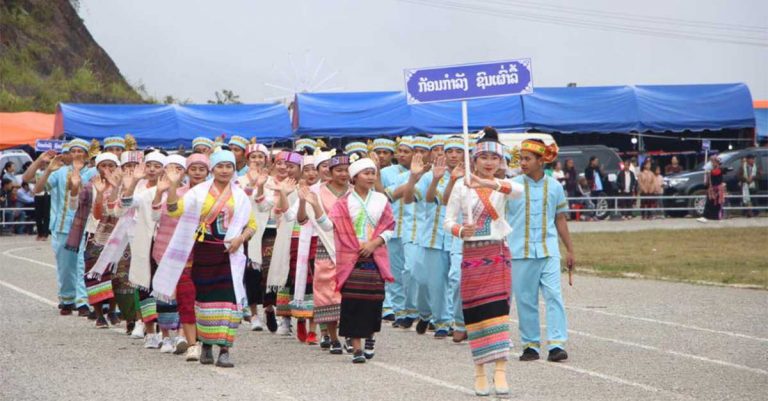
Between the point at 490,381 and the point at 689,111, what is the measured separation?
30686 mm

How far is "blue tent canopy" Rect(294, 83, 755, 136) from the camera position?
36406 mm

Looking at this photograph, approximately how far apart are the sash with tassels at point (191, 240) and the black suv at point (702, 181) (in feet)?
95.4

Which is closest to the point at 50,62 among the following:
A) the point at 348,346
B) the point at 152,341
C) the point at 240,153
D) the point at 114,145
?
the point at 240,153

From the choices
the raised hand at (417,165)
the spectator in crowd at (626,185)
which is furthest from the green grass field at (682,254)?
the raised hand at (417,165)

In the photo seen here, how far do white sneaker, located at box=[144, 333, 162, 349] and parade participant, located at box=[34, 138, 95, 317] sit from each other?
114 inches

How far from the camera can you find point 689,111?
131ft

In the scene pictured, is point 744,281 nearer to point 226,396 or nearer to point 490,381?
point 490,381

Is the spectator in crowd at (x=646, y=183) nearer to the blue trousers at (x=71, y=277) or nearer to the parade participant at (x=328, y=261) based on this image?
the blue trousers at (x=71, y=277)

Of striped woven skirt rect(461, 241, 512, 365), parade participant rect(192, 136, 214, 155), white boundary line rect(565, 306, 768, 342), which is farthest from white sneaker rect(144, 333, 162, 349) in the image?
white boundary line rect(565, 306, 768, 342)

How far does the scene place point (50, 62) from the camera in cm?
5888

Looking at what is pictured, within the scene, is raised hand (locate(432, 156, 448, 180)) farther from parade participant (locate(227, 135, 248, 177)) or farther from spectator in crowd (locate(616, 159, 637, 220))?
spectator in crowd (locate(616, 159, 637, 220))

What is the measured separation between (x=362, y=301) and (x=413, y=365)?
774mm

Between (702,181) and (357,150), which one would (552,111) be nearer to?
(702,181)

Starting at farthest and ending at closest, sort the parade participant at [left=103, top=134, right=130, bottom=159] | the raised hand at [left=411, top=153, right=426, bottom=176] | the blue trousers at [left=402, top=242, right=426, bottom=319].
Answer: the parade participant at [left=103, top=134, right=130, bottom=159] < the blue trousers at [left=402, top=242, right=426, bottom=319] < the raised hand at [left=411, top=153, right=426, bottom=176]
